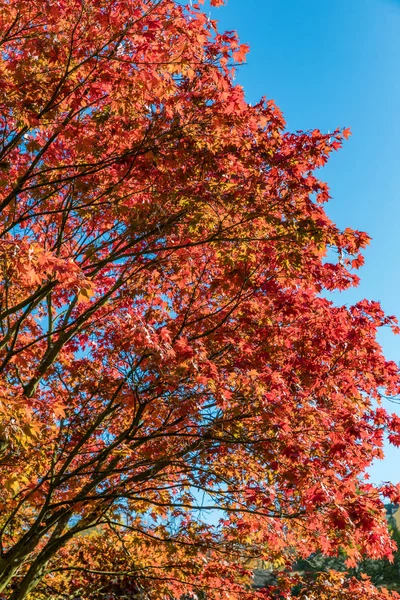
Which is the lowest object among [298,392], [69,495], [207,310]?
[69,495]

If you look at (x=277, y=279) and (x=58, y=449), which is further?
(x=58, y=449)

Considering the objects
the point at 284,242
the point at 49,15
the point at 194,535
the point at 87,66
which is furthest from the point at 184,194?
the point at 194,535

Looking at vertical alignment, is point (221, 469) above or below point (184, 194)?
below

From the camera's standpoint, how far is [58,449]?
911cm

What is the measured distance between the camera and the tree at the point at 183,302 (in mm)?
6125

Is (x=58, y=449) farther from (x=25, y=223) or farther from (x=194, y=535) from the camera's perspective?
(x=25, y=223)

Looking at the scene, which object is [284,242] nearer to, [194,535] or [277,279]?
[277,279]

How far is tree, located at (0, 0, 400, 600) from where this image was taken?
20.1 feet

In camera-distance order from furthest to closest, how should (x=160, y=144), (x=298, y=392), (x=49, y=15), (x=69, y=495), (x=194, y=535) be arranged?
1. (x=194, y=535)
2. (x=69, y=495)
3. (x=298, y=392)
4. (x=160, y=144)
5. (x=49, y=15)

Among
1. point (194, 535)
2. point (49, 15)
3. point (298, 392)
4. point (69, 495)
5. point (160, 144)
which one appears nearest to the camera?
point (49, 15)

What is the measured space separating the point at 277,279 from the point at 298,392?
6.11 ft

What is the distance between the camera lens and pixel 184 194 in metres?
6.93

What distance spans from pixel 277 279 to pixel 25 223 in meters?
4.83

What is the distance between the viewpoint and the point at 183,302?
895 centimetres
